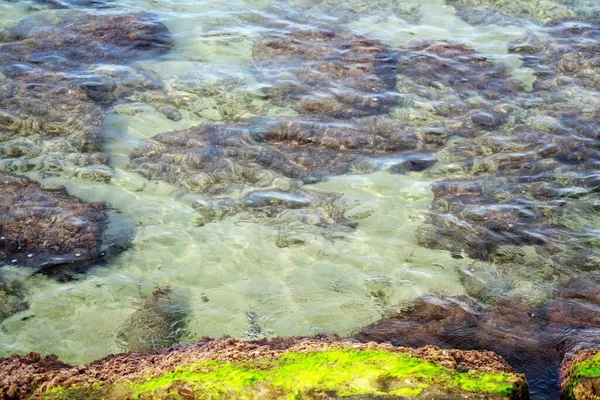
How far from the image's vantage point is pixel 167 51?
1226 cm

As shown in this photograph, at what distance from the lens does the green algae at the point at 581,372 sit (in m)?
4.58

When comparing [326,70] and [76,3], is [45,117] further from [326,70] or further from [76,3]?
[76,3]

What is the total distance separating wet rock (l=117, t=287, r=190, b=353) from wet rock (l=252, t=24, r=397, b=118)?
4893mm

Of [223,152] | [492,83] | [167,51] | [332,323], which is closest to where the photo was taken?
[332,323]

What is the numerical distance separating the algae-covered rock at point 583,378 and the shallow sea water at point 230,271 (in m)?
1.79

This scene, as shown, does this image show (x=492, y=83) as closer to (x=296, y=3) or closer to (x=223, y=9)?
(x=296, y=3)

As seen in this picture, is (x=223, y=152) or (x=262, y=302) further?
(x=223, y=152)

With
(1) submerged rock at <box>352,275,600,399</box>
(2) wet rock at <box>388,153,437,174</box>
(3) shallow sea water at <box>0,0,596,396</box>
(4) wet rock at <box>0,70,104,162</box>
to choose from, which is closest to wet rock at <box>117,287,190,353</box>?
(3) shallow sea water at <box>0,0,596,396</box>

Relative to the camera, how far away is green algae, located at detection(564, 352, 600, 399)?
15.0ft

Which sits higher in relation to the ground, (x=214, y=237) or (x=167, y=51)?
(x=167, y=51)

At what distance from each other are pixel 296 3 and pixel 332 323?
1027 centimetres

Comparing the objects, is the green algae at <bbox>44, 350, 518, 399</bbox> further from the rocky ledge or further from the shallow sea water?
the shallow sea water

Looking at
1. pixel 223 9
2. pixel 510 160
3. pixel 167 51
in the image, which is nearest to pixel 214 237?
pixel 510 160

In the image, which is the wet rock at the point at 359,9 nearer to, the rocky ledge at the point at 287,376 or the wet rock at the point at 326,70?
the wet rock at the point at 326,70
